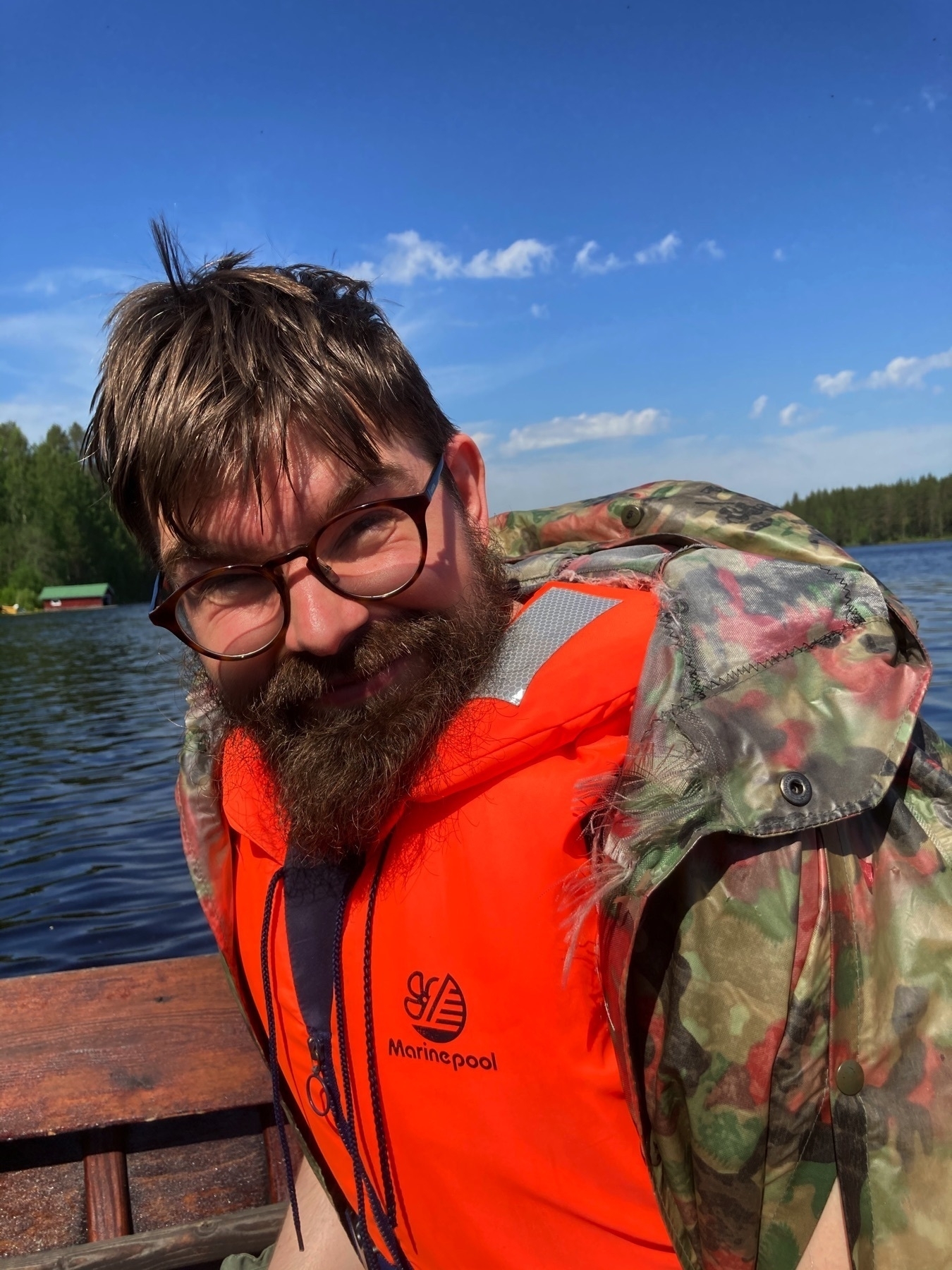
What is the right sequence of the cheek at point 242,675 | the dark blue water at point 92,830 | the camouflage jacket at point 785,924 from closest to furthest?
1. the camouflage jacket at point 785,924
2. the cheek at point 242,675
3. the dark blue water at point 92,830

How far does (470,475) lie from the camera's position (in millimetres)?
2084

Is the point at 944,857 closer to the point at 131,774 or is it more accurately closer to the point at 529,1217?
the point at 529,1217

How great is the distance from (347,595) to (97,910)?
673 cm

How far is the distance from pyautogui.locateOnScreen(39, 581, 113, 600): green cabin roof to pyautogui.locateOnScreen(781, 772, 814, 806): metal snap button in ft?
246

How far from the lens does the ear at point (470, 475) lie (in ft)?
6.70

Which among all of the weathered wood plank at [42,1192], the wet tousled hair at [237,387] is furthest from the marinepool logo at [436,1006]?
the weathered wood plank at [42,1192]

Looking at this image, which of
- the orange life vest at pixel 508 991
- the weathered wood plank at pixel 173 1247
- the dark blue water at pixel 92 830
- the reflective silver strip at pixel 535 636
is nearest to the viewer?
the orange life vest at pixel 508 991

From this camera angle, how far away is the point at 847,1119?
1187 mm

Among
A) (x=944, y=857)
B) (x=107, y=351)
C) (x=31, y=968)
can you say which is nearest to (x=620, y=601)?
(x=944, y=857)

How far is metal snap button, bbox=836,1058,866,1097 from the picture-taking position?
46.2 inches

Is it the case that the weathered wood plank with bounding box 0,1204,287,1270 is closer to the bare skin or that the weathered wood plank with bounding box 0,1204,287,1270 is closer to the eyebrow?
the bare skin

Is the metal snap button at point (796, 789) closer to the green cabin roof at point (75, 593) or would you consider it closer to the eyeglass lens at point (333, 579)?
the eyeglass lens at point (333, 579)

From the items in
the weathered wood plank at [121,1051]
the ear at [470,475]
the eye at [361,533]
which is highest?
the ear at [470,475]

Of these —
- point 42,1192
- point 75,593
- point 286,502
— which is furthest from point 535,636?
point 75,593
